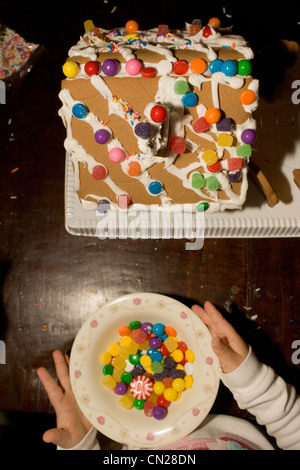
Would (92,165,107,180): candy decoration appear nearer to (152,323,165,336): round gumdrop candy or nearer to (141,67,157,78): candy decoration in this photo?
(141,67,157,78): candy decoration

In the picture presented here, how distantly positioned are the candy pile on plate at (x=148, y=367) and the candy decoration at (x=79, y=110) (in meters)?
0.52

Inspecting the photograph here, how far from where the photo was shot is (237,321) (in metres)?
1.06

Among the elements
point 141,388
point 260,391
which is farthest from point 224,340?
point 141,388

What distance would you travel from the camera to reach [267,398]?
0.91 meters

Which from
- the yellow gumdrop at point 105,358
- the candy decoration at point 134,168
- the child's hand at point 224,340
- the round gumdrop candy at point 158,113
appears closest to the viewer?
the round gumdrop candy at point 158,113

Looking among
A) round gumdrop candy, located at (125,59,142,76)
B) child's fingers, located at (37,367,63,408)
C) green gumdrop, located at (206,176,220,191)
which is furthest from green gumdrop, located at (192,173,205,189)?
child's fingers, located at (37,367,63,408)

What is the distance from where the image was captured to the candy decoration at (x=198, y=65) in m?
0.72

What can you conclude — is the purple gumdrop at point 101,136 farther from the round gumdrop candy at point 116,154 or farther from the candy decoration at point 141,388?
the candy decoration at point 141,388

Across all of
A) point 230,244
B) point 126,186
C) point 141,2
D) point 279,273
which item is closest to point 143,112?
point 126,186

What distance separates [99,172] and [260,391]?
1.99ft

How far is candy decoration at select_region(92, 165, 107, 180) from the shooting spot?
80cm

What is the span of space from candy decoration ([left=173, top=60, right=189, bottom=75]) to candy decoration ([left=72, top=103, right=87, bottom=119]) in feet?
0.59

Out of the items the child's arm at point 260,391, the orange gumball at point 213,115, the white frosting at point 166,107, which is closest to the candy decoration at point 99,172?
the white frosting at point 166,107

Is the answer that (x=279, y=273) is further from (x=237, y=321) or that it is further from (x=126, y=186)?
(x=126, y=186)
